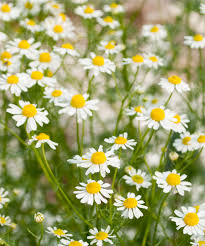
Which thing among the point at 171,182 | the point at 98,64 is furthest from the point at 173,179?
the point at 98,64

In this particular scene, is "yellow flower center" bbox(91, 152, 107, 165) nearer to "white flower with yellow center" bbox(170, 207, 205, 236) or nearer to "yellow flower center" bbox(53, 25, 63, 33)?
"white flower with yellow center" bbox(170, 207, 205, 236)

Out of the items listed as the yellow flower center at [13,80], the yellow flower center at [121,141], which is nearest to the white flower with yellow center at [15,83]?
the yellow flower center at [13,80]

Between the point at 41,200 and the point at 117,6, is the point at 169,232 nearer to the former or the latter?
the point at 41,200

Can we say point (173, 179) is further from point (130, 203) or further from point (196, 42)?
point (196, 42)

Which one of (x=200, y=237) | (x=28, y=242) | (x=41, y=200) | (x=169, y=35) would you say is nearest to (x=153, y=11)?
(x=169, y=35)

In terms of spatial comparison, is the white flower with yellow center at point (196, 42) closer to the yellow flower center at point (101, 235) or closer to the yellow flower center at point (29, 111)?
the yellow flower center at point (29, 111)

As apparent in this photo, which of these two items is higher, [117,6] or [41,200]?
[117,6]
